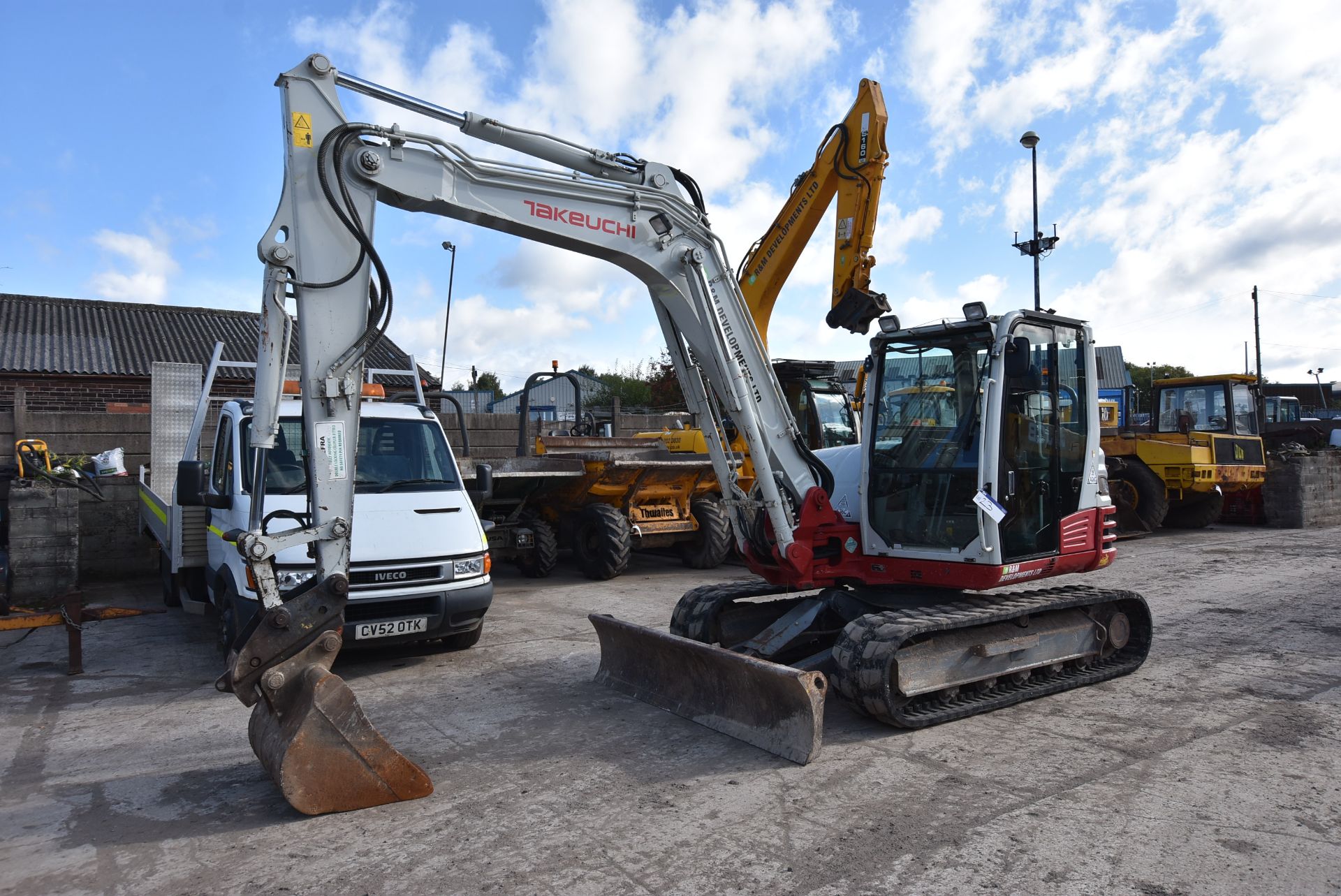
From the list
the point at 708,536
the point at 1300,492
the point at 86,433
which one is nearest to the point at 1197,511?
the point at 1300,492

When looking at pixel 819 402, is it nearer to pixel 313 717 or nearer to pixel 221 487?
pixel 221 487

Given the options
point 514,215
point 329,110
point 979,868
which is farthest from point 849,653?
point 329,110

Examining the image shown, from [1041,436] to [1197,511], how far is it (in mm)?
12896

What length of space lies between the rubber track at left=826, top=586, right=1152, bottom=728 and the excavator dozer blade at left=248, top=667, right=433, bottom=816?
2.36m

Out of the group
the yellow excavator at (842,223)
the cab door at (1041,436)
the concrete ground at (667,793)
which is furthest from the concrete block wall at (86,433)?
the cab door at (1041,436)

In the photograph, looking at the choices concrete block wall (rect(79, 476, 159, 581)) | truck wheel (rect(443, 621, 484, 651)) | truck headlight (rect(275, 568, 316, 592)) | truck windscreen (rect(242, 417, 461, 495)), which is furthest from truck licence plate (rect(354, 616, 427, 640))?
concrete block wall (rect(79, 476, 159, 581))

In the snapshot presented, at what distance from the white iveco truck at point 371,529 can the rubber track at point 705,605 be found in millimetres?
1518

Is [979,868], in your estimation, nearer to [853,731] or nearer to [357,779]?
[853,731]

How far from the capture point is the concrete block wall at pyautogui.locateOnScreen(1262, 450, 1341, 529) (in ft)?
54.5

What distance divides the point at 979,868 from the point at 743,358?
3449 millimetres

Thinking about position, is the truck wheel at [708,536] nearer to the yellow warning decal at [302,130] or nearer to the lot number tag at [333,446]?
the lot number tag at [333,446]

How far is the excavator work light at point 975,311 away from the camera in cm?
581

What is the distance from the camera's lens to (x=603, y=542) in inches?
424

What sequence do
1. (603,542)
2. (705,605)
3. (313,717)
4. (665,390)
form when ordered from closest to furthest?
(313,717), (705,605), (603,542), (665,390)
